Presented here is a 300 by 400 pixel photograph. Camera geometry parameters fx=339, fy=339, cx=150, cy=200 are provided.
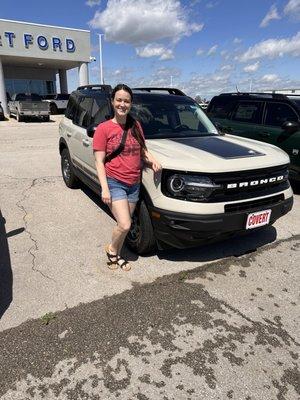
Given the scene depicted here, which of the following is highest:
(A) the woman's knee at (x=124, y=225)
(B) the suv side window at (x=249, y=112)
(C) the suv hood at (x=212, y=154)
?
(B) the suv side window at (x=249, y=112)

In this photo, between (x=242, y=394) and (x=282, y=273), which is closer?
(x=242, y=394)

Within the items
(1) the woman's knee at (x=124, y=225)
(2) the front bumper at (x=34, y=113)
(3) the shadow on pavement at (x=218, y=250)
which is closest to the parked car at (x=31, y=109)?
(2) the front bumper at (x=34, y=113)

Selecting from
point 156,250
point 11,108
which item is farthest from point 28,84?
point 156,250

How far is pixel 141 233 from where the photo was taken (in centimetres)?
371

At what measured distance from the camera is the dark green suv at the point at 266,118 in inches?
252

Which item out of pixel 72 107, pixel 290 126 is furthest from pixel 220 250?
pixel 72 107

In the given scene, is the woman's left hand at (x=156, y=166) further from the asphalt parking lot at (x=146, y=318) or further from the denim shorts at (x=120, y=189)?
the asphalt parking lot at (x=146, y=318)

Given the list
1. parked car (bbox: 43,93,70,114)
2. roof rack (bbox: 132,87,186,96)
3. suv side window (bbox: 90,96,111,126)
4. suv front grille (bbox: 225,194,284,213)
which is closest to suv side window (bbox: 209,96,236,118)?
roof rack (bbox: 132,87,186,96)

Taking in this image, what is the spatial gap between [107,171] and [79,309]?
1323 millimetres

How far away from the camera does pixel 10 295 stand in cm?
327

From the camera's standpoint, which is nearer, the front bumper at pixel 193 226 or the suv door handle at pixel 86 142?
the front bumper at pixel 193 226

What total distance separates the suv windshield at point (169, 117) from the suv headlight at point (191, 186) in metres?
1.05

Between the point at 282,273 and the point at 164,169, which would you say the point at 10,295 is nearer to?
the point at 164,169

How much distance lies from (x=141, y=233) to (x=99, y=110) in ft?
6.62
